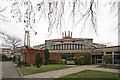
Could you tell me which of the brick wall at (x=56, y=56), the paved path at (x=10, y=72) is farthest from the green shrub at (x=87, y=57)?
the paved path at (x=10, y=72)

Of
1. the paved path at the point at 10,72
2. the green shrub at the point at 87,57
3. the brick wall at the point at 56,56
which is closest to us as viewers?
the paved path at the point at 10,72

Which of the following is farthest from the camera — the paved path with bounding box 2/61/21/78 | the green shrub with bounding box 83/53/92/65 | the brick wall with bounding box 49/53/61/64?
the brick wall with bounding box 49/53/61/64

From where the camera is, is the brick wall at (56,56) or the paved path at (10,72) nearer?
the paved path at (10,72)

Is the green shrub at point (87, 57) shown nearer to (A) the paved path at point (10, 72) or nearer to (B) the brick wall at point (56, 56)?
(B) the brick wall at point (56, 56)

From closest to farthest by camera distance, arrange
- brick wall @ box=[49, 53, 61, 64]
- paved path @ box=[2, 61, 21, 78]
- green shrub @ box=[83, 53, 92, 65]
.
→ 1. paved path @ box=[2, 61, 21, 78]
2. green shrub @ box=[83, 53, 92, 65]
3. brick wall @ box=[49, 53, 61, 64]

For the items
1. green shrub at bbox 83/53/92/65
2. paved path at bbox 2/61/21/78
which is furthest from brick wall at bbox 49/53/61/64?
paved path at bbox 2/61/21/78

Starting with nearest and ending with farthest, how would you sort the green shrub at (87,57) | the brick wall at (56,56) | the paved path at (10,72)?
the paved path at (10,72) → the green shrub at (87,57) → the brick wall at (56,56)

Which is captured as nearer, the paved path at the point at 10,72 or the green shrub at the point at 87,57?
the paved path at the point at 10,72

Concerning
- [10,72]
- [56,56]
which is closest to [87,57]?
[56,56]

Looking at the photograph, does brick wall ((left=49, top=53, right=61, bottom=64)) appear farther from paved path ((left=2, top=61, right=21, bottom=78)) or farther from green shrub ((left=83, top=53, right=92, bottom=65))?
paved path ((left=2, top=61, right=21, bottom=78))

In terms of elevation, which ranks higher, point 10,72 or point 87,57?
point 87,57

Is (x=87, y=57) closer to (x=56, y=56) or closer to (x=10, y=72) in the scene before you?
(x=56, y=56)

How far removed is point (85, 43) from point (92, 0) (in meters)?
24.4

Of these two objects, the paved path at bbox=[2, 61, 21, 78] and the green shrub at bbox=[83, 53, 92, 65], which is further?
the green shrub at bbox=[83, 53, 92, 65]
